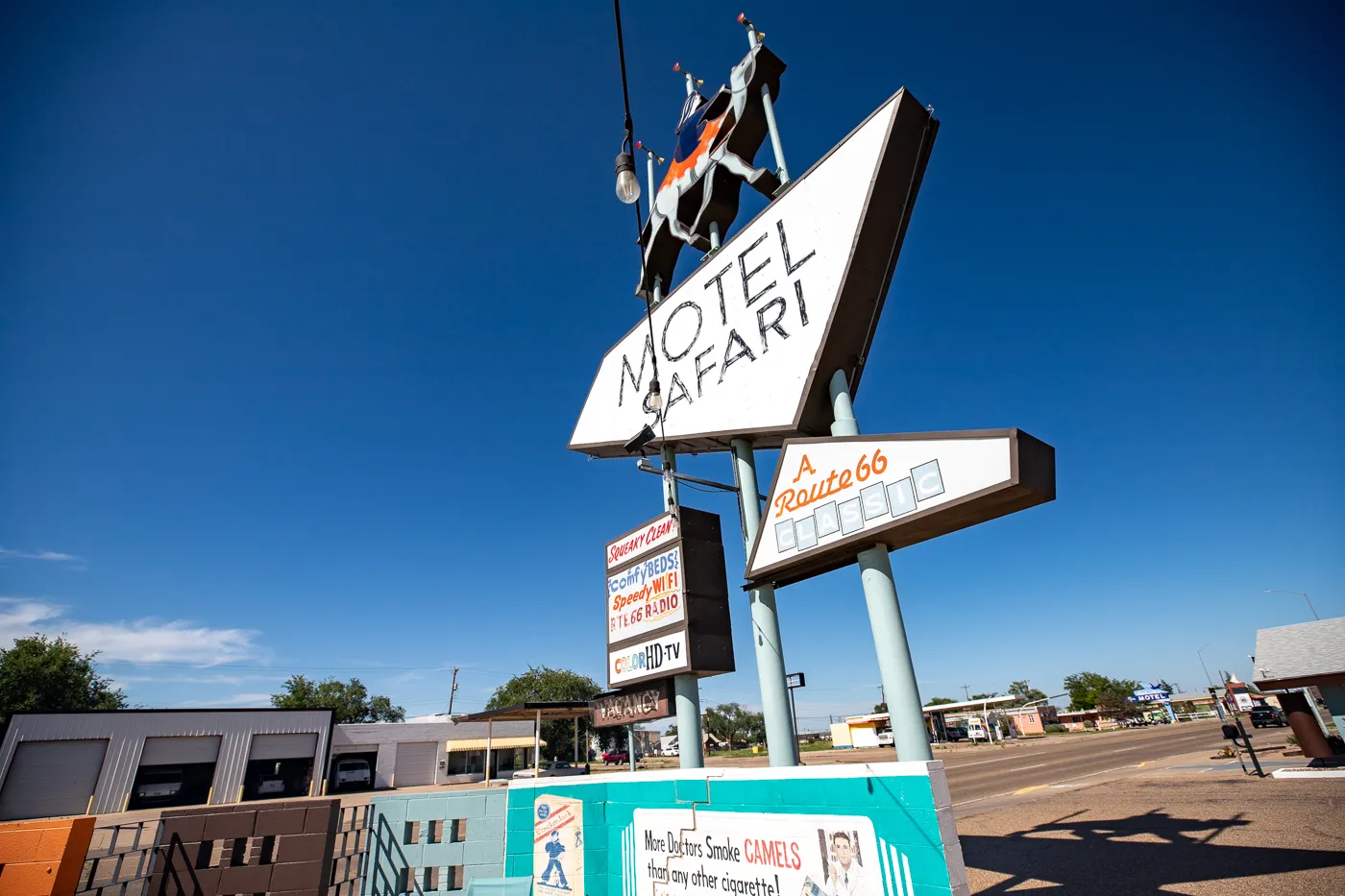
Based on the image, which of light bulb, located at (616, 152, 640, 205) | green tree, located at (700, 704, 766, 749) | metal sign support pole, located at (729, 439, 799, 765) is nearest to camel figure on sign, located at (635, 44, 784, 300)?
light bulb, located at (616, 152, 640, 205)

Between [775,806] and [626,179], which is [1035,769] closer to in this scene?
[775,806]

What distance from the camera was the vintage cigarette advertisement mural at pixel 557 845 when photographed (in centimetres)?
789

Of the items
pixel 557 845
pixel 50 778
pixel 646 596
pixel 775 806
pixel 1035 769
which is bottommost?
pixel 1035 769

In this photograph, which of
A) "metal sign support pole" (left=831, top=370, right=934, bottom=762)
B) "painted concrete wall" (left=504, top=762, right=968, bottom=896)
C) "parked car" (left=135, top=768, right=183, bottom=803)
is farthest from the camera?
"parked car" (left=135, top=768, right=183, bottom=803)

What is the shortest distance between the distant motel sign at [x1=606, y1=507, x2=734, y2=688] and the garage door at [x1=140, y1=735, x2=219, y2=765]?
124ft

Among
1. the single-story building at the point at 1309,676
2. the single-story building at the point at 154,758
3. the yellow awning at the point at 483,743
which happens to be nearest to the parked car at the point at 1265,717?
the single-story building at the point at 1309,676

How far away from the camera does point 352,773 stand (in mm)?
40188

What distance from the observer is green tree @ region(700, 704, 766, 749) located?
103 metres

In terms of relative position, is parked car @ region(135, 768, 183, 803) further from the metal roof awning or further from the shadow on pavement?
the shadow on pavement

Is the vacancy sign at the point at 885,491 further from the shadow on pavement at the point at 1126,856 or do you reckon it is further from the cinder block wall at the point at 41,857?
the cinder block wall at the point at 41,857

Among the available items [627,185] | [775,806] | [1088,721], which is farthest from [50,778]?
[1088,721]

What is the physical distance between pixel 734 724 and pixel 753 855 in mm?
109357

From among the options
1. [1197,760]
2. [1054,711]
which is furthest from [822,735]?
[1197,760]

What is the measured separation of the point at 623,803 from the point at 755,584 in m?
3.40
